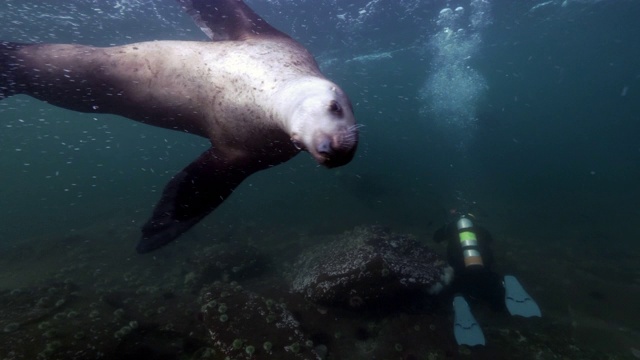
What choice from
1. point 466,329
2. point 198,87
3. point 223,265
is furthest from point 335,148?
point 223,265

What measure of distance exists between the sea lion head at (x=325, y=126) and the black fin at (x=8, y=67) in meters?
3.36

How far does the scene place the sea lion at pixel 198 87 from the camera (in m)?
2.79

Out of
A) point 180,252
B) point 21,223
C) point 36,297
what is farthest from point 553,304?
point 21,223

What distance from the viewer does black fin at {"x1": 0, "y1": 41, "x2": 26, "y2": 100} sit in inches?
139

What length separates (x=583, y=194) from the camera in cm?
2469

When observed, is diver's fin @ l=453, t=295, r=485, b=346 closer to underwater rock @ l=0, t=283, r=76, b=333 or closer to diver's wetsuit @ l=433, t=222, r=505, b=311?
diver's wetsuit @ l=433, t=222, r=505, b=311

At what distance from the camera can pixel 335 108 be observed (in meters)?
1.79

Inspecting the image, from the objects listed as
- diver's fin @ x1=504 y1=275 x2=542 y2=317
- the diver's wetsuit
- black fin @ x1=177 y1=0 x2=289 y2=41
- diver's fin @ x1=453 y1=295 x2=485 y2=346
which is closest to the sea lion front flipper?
black fin @ x1=177 y1=0 x2=289 y2=41

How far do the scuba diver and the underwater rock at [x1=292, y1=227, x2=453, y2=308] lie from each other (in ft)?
1.33

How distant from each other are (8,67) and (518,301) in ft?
28.5

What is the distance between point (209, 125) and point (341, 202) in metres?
16.1

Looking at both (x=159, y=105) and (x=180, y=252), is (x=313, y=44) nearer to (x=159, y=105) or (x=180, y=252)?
(x=180, y=252)

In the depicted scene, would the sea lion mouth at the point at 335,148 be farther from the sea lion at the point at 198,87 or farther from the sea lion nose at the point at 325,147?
the sea lion at the point at 198,87

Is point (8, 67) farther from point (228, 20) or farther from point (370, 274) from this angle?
point (370, 274)
